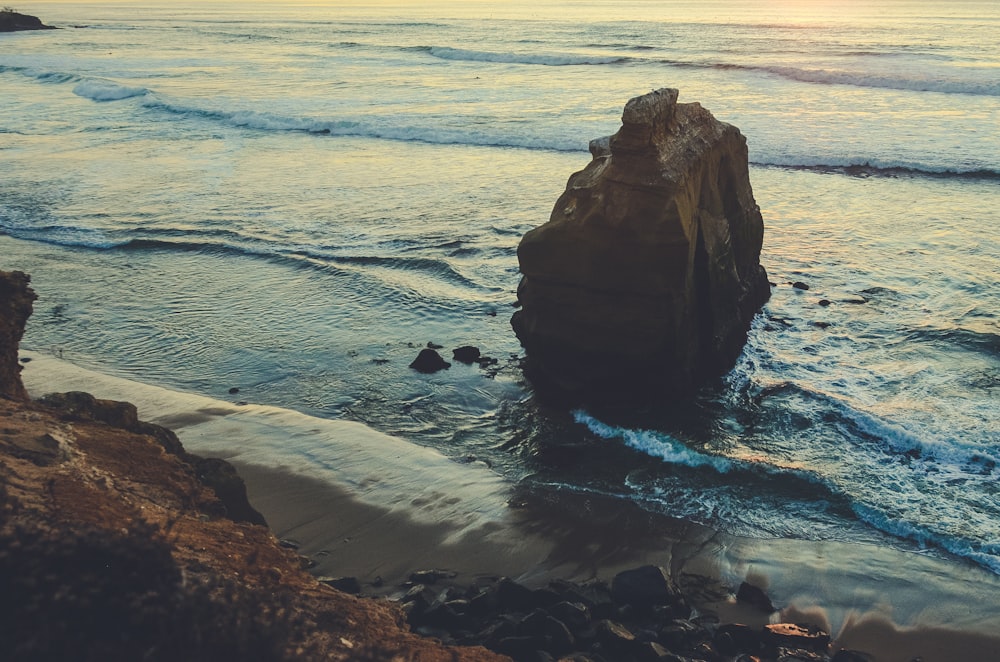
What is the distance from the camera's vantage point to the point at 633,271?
938 cm

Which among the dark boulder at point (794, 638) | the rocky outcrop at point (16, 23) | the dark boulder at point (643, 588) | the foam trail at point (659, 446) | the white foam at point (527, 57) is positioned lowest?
the dark boulder at point (794, 638)

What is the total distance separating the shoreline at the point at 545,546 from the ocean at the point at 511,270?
290 mm

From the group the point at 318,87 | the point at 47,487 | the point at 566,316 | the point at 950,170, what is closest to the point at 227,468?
the point at 47,487

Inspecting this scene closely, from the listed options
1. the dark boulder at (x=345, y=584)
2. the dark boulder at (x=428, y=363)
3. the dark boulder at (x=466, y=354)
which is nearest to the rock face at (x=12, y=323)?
the dark boulder at (x=345, y=584)

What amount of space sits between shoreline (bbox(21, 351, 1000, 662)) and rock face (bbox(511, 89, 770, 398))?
5.93 ft

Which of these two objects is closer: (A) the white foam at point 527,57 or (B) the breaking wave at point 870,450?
(B) the breaking wave at point 870,450

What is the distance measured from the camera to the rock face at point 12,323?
743 cm

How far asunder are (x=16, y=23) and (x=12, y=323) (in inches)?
3444

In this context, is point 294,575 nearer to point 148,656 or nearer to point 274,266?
point 148,656

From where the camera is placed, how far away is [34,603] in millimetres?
4074

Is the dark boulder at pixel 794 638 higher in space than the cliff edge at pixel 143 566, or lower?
lower

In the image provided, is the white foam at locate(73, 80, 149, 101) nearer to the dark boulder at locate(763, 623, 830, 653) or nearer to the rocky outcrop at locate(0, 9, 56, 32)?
the dark boulder at locate(763, 623, 830, 653)

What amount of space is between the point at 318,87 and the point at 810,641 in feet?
122

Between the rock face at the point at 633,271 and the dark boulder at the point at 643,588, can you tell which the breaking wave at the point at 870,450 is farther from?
the dark boulder at the point at 643,588
